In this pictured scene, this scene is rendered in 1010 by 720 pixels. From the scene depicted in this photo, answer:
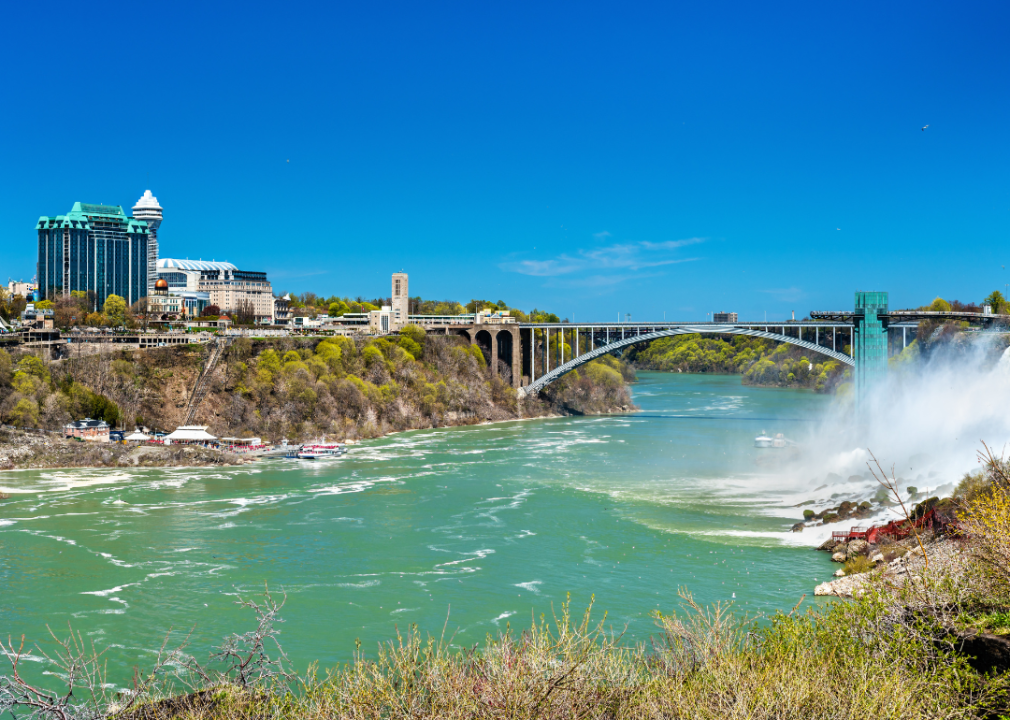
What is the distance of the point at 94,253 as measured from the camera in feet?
410

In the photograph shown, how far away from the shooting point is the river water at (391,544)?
59.2 feet

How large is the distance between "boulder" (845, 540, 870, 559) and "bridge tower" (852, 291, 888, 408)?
30043mm

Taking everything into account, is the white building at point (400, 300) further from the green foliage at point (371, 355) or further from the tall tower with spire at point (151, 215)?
the tall tower with spire at point (151, 215)

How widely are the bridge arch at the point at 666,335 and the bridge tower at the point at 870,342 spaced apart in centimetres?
74

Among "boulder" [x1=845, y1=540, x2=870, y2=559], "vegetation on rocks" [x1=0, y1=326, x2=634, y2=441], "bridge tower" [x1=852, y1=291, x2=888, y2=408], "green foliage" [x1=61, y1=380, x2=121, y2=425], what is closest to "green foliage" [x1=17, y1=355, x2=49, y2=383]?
"vegetation on rocks" [x1=0, y1=326, x2=634, y2=441]

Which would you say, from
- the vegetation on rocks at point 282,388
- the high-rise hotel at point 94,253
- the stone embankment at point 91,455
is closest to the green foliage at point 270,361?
the vegetation on rocks at point 282,388

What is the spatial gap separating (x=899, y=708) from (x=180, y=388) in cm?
4483

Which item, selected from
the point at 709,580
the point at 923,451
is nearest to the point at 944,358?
the point at 923,451

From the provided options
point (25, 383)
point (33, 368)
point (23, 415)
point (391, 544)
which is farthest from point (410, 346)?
point (391, 544)

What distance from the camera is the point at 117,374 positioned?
153ft

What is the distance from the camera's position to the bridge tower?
166 ft

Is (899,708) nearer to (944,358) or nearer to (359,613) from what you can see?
(359,613)

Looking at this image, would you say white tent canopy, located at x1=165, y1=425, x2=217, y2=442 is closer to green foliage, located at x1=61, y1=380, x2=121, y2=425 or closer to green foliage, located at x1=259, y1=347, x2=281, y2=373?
green foliage, located at x1=61, y1=380, x2=121, y2=425

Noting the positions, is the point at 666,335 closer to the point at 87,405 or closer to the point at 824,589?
the point at 87,405
